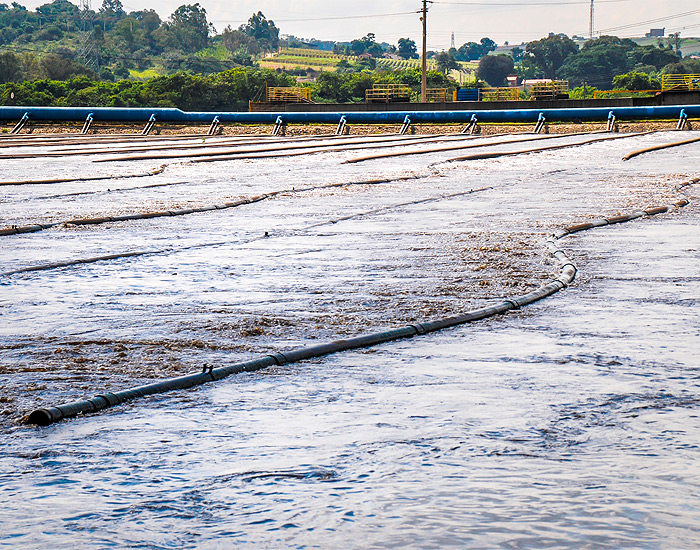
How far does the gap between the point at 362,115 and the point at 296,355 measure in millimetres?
31789

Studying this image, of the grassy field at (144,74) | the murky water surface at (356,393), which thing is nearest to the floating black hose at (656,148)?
the murky water surface at (356,393)

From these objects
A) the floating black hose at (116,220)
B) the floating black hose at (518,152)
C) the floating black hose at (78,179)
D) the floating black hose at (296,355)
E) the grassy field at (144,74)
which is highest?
the grassy field at (144,74)

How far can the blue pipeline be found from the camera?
1395 inches

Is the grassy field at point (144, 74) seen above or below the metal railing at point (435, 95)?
above

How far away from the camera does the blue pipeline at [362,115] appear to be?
35438 mm

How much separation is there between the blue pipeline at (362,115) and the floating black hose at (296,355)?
28.4 metres

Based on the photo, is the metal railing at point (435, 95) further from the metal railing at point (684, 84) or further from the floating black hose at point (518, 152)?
the floating black hose at point (518, 152)

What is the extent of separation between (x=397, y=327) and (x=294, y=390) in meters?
1.37

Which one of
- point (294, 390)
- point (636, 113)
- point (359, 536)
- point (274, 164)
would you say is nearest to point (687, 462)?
point (359, 536)

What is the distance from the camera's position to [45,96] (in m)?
77.3

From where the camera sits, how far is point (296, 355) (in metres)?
5.13

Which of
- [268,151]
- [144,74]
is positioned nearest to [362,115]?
[268,151]

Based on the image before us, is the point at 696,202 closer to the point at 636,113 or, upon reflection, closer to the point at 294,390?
the point at 294,390

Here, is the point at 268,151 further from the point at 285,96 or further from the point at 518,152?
the point at 285,96
